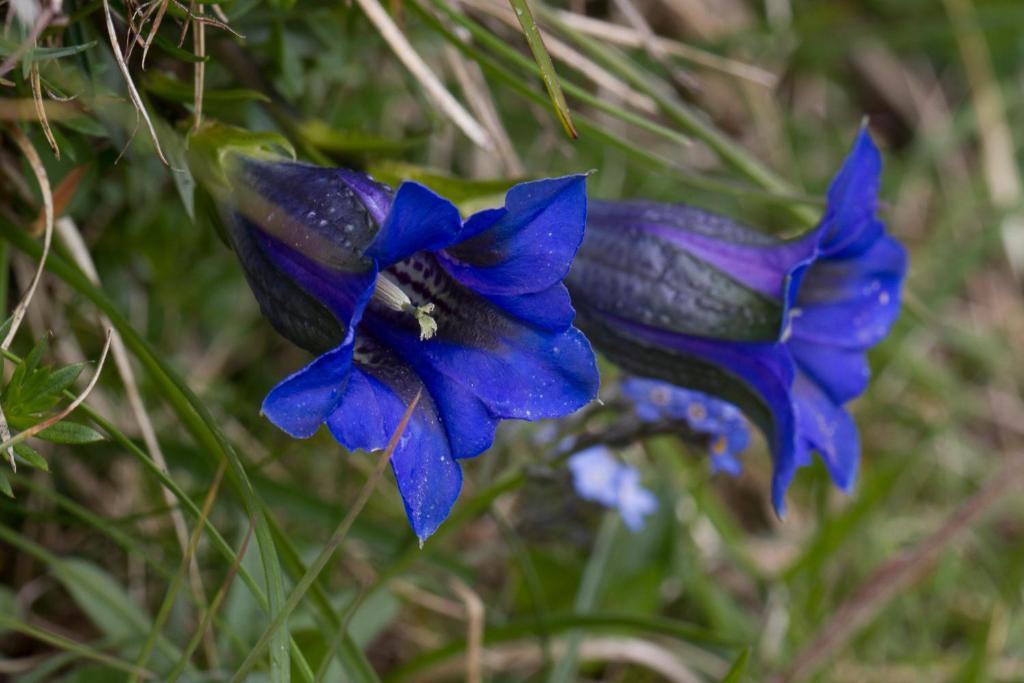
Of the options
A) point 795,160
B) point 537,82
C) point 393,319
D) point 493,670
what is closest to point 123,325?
point 393,319

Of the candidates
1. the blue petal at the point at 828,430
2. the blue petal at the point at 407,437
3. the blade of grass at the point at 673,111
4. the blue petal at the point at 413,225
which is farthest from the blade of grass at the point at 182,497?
the blade of grass at the point at 673,111

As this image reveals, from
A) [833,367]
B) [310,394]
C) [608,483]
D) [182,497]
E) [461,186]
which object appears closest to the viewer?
[310,394]

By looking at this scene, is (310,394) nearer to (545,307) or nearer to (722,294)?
(545,307)

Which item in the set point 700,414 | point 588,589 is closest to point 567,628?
point 588,589

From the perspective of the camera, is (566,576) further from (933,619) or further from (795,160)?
(795,160)

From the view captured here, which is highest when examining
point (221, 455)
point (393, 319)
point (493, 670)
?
point (393, 319)

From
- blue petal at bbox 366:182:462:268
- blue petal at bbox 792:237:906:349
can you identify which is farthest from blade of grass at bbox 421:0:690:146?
blue petal at bbox 366:182:462:268

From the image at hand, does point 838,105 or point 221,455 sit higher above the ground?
point 221,455
